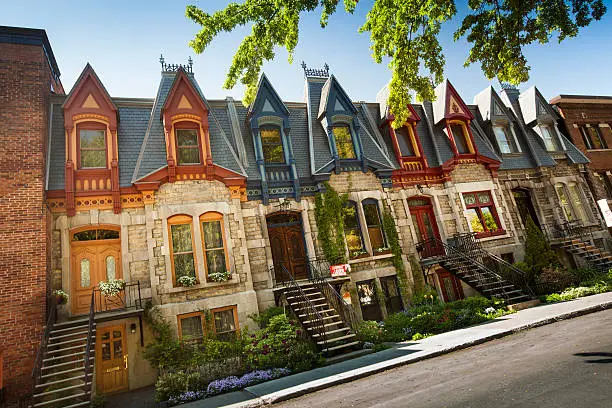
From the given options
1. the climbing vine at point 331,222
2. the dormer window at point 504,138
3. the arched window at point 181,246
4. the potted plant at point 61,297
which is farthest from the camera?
the dormer window at point 504,138

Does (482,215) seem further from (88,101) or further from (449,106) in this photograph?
(88,101)

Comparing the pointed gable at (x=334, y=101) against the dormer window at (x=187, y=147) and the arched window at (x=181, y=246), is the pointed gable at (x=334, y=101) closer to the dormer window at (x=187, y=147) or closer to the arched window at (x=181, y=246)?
the dormer window at (x=187, y=147)

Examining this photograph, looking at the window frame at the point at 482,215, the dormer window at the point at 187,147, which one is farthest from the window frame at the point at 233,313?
the window frame at the point at 482,215

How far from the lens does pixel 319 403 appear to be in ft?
21.7

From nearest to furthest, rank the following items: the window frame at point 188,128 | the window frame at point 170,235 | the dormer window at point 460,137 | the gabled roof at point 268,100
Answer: the window frame at point 170,235 < the window frame at point 188,128 < the gabled roof at point 268,100 < the dormer window at point 460,137

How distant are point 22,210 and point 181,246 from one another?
4.82 meters

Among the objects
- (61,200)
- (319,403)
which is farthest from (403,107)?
(61,200)

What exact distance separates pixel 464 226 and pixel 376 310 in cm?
638

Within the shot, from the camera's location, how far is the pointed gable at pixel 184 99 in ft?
45.0

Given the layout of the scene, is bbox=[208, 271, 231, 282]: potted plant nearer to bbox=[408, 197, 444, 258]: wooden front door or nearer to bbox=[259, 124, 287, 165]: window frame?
bbox=[259, 124, 287, 165]: window frame

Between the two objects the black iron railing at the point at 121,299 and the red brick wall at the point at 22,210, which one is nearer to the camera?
the red brick wall at the point at 22,210

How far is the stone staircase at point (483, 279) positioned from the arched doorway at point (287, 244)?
618 cm

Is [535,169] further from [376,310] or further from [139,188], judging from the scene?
[139,188]

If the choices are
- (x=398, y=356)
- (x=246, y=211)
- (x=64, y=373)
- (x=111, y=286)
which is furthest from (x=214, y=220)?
(x=398, y=356)
